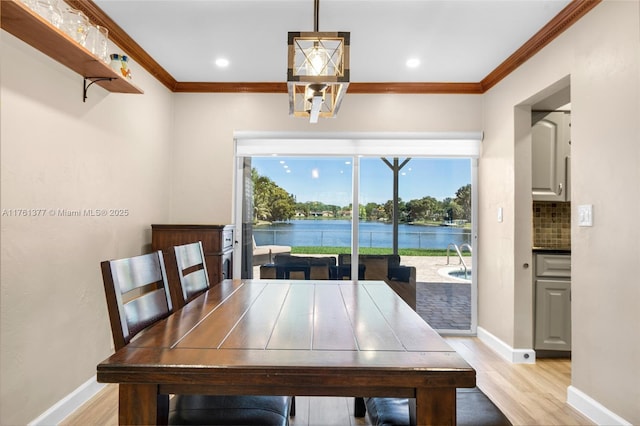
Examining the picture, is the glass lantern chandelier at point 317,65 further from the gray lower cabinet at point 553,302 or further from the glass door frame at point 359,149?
the gray lower cabinet at point 553,302

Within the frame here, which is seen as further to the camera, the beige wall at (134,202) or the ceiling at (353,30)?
the ceiling at (353,30)

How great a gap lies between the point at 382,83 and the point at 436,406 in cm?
317

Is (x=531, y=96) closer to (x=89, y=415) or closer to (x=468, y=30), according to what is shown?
(x=468, y=30)

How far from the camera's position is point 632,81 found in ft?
6.22

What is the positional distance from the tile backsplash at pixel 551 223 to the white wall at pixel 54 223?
3.58 m

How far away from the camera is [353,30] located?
257cm

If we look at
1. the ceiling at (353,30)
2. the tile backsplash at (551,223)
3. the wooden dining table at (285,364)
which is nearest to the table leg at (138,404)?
the wooden dining table at (285,364)

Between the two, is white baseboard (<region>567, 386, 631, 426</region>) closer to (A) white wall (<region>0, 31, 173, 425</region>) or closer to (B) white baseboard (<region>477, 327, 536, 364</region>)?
(B) white baseboard (<region>477, 327, 536, 364</region>)

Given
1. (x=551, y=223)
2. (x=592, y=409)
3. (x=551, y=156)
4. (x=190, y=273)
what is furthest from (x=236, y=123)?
(x=592, y=409)

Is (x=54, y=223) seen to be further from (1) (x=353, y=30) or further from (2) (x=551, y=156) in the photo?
(2) (x=551, y=156)

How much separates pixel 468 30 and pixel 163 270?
255 cm

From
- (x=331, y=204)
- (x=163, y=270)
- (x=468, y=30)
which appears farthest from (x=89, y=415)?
(x=468, y=30)

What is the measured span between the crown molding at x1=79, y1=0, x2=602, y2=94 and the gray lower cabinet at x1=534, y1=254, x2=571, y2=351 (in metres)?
1.68

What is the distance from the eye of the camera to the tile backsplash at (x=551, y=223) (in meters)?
3.35
